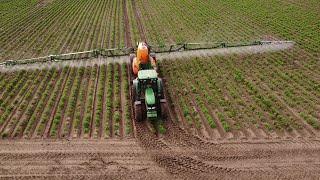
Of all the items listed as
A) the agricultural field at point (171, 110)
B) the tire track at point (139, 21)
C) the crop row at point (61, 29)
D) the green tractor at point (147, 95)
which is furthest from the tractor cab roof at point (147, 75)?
the tire track at point (139, 21)

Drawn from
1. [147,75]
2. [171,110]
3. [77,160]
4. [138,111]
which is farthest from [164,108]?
[77,160]

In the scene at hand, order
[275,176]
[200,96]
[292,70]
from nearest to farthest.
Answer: [275,176] → [200,96] → [292,70]

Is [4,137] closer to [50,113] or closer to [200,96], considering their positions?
[50,113]

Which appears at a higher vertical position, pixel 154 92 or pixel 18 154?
pixel 154 92

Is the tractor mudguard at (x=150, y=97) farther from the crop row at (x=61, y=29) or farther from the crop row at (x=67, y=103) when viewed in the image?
the crop row at (x=61, y=29)

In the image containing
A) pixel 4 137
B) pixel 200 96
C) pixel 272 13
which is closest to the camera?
pixel 4 137

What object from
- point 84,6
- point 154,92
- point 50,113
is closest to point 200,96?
point 154,92

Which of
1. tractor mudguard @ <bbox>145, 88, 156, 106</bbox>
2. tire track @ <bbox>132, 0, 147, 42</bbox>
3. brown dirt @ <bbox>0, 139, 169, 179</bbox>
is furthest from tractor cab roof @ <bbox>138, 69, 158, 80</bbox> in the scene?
tire track @ <bbox>132, 0, 147, 42</bbox>
